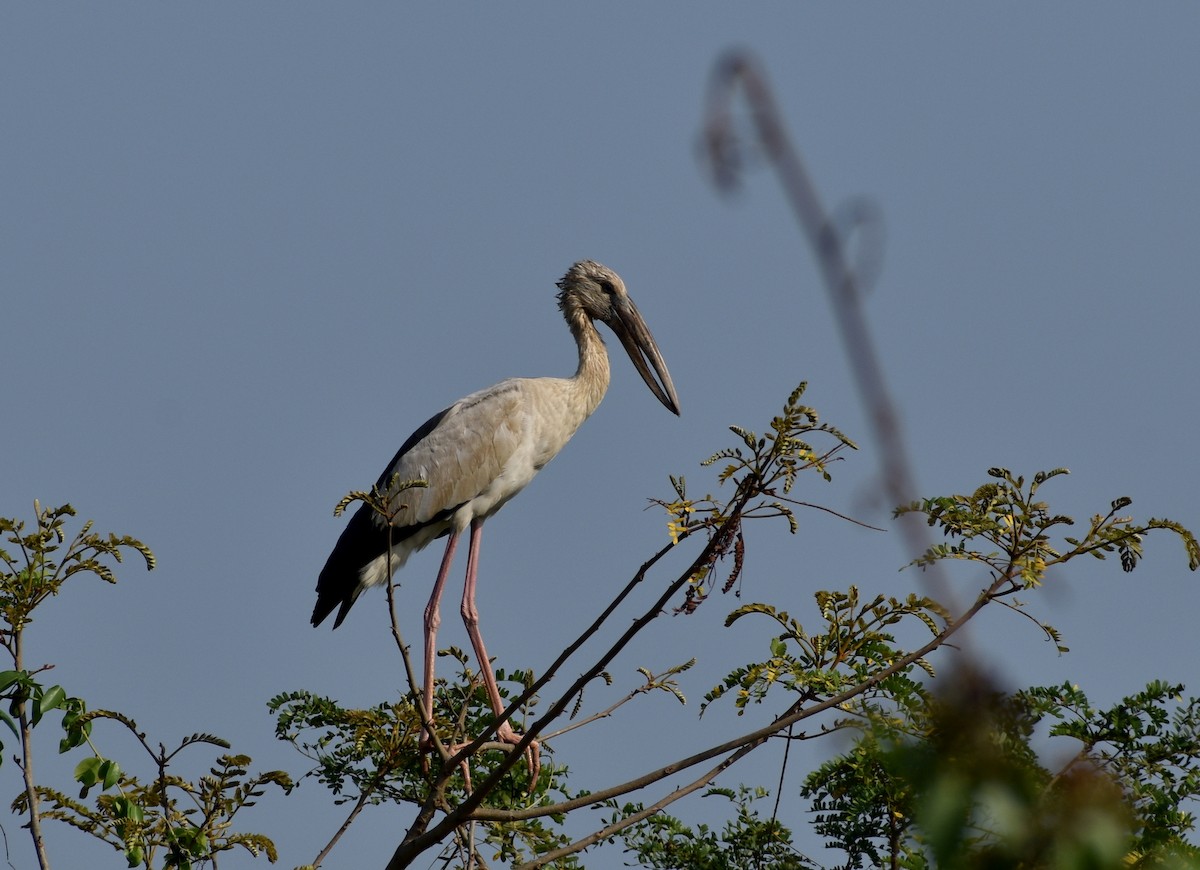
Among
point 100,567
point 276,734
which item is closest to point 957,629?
point 100,567

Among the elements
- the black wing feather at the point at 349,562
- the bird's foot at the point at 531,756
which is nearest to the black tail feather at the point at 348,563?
the black wing feather at the point at 349,562

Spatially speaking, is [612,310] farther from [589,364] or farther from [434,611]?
[434,611]

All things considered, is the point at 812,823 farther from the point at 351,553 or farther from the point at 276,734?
the point at 351,553

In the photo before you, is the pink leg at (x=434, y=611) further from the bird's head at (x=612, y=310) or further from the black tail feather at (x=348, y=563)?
the bird's head at (x=612, y=310)

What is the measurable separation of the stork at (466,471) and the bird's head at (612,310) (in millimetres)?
21

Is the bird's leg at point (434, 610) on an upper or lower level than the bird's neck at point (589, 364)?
lower

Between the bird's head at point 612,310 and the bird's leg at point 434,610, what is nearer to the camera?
the bird's leg at point 434,610

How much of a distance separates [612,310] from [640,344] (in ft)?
1.05

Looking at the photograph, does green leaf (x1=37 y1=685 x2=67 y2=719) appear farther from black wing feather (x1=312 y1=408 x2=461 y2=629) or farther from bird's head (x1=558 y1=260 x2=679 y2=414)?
bird's head (x1=558 y1=260 x2=679 y2=414)

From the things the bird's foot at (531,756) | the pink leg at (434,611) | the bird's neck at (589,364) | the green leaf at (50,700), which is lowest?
the green leaf at (50,700)

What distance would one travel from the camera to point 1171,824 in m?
4.28

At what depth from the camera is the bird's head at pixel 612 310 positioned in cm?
896

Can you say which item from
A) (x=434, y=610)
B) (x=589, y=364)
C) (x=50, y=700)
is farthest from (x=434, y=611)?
(x=50, y=700)

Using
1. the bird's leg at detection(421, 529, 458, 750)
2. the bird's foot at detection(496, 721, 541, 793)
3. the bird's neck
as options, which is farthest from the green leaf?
the bird's neck
